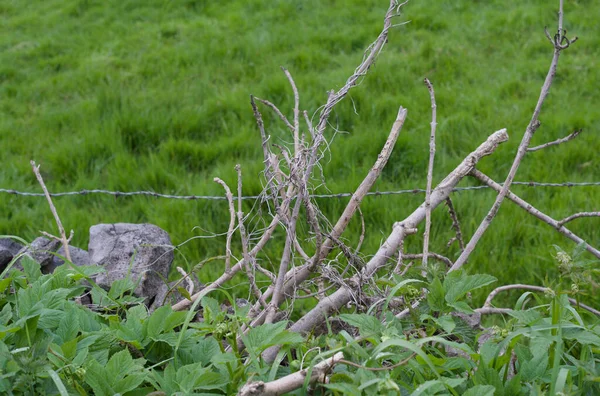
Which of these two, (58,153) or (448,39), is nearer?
(58,153)

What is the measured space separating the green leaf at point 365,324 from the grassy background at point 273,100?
6.64 ft

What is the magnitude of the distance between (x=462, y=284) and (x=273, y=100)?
14.5ft

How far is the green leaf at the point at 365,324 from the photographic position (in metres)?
1.45

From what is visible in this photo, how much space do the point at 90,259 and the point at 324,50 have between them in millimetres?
4870

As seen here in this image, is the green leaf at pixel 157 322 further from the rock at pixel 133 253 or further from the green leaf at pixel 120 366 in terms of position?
the rock at pixel 133 253

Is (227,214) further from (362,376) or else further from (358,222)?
(362,376)

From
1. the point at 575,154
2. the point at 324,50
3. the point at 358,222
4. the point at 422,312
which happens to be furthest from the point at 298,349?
the point at 324,50

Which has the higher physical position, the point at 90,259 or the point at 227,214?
the point at 90,259

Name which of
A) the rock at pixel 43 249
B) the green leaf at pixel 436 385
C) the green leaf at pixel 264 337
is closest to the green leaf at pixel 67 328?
the green leaf at pixel 264 337

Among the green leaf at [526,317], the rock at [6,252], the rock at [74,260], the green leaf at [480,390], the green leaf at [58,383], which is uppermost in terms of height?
the green leaf at [58,383]

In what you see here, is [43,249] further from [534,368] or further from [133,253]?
[534,368]

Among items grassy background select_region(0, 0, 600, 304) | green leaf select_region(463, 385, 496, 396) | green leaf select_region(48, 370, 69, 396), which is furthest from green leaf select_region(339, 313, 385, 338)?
grassy background select_region(0, 0, 600, 304)

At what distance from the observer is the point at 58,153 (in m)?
5.14

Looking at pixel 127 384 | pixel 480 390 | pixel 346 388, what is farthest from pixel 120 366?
pixel 480 390
